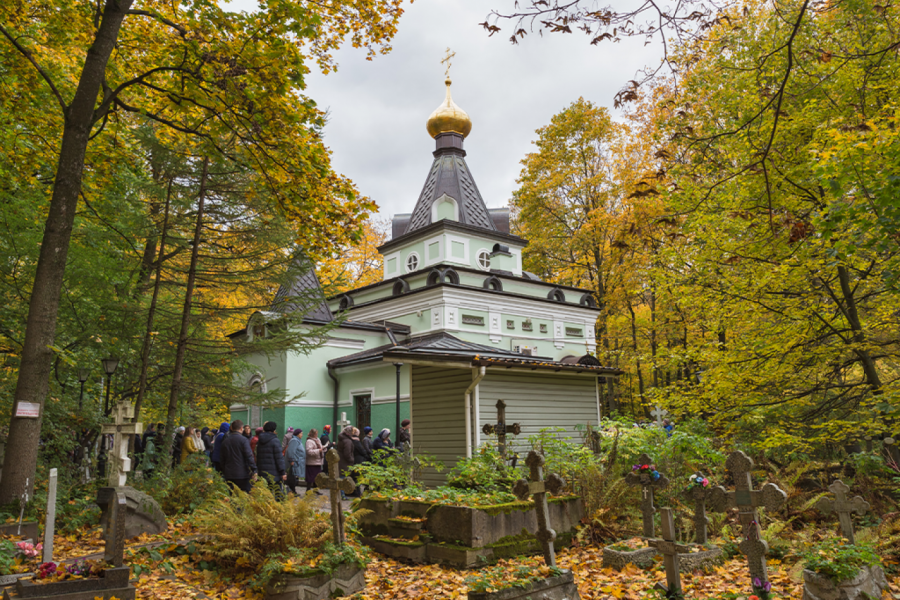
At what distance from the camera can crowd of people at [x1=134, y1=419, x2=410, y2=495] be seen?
9812 mm

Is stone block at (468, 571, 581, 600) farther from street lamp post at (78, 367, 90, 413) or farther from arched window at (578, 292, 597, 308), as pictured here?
arched window at (578, 292, 597, 308)

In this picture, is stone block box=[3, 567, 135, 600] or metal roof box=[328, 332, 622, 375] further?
metal roof box=[328, 332, 622, 375]

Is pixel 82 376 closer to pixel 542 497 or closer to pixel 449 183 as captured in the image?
pixel 542 497

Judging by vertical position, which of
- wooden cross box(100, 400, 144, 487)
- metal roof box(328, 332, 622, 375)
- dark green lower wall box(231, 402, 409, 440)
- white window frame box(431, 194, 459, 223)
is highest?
white window frame box(431, 194, 459, 223)

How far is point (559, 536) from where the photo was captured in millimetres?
8188

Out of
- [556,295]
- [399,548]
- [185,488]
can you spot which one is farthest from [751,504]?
[556,295]

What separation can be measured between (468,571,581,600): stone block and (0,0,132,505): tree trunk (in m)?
5.96

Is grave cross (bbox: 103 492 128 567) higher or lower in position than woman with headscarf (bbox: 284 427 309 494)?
lower

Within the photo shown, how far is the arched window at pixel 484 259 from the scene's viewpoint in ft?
91.4

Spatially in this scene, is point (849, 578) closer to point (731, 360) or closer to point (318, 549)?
point (318, 549)

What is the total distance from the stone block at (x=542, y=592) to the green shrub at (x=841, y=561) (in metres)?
2.04

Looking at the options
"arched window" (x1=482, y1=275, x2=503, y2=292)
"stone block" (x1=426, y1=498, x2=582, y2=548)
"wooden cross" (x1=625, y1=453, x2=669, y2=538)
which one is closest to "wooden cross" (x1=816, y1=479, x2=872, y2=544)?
→ "wooden cross" (x1=625, y1=453, x2=669, y2=538)

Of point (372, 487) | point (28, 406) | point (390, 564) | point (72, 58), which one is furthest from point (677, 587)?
point (72, 58)

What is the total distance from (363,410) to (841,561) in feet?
59.0
